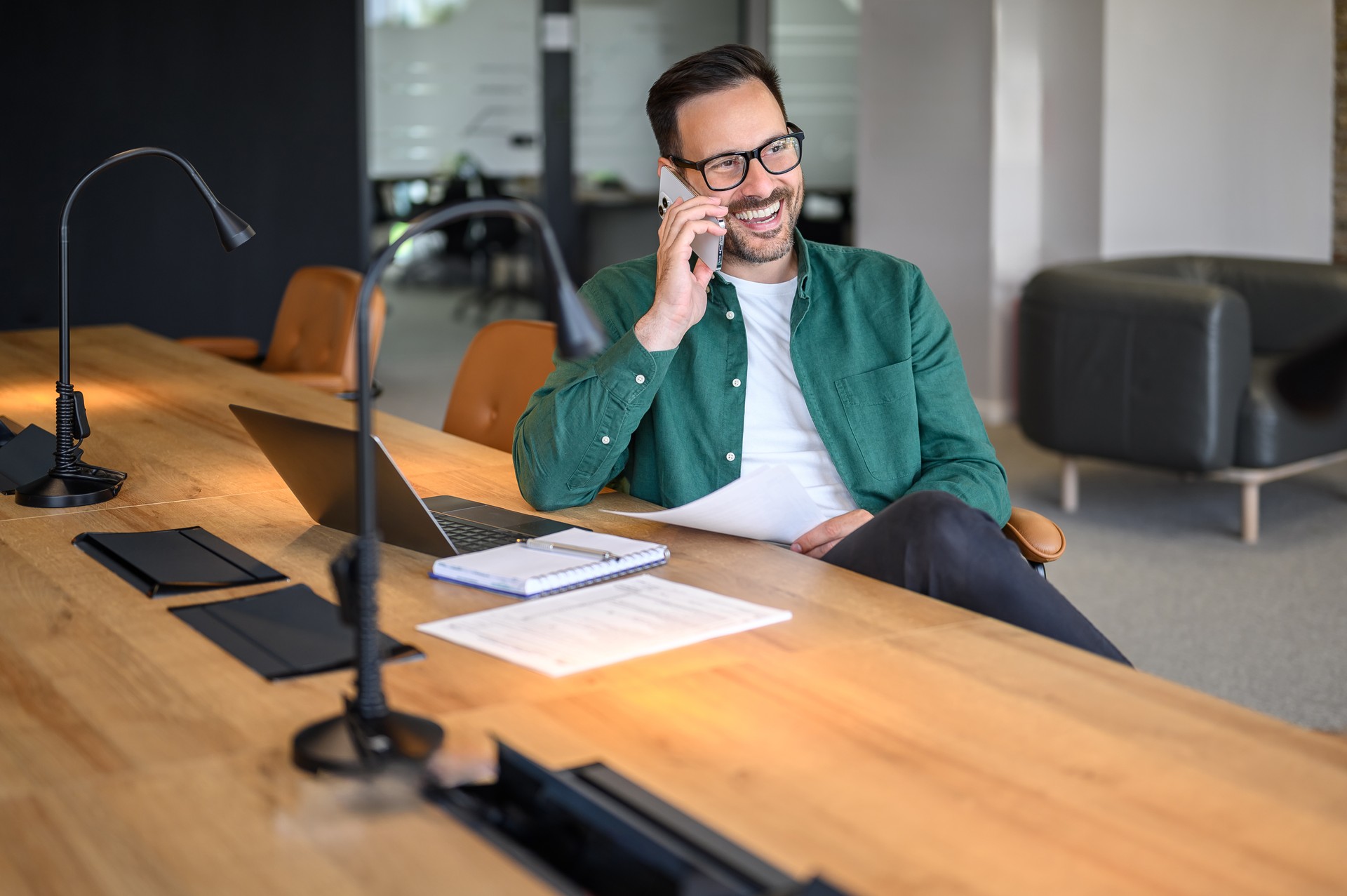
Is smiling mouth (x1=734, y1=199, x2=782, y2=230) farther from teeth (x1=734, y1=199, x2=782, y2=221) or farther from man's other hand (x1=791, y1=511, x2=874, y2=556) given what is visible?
man's other hand (x1=791, y1=511, x2=874, y2=556)

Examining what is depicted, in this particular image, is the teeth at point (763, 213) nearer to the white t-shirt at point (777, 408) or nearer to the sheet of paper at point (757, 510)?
the white t-shirt at point (777, 408)

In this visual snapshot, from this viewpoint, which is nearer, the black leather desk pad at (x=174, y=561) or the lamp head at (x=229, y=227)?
the black leather desk pad at (x=174, y=561)

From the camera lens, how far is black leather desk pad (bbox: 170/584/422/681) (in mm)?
1439

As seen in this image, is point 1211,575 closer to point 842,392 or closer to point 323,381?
point 842,392

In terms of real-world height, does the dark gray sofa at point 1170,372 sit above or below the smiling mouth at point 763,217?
below

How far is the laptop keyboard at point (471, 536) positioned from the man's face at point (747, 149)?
0.75 metres

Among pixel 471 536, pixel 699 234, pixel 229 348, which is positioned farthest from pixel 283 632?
pixel 229 348

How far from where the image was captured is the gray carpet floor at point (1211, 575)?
11.5 feet

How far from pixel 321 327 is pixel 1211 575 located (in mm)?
2817

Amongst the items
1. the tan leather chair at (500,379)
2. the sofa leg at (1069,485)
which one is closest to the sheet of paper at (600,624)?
the tan leather chair at (500,379)

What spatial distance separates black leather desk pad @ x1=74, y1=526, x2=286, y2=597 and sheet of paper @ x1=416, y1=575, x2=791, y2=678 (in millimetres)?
337

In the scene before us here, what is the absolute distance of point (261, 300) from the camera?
720cm

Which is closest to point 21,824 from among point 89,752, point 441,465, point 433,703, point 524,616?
point 89,752

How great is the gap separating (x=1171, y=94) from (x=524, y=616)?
215 inches
